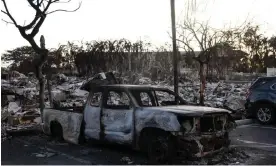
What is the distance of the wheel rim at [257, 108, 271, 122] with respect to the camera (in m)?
11.8

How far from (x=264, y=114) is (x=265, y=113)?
0.04 meters

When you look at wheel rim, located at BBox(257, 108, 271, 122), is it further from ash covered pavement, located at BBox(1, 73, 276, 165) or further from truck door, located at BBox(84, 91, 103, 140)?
truck door, located at BBox(84, 91, 103, 140)

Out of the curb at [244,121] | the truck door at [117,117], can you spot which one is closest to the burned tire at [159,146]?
the truck door at [117,117]

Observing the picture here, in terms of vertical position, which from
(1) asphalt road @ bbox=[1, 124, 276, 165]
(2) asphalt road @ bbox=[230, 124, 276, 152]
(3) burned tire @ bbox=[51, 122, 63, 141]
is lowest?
(2) asphalt road @ bbox=[230, 124, 276, 152]

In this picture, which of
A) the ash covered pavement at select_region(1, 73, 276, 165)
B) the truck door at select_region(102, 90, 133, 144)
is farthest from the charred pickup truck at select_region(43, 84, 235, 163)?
the ash covered pavement at select_region(1, 73, 276, 165)

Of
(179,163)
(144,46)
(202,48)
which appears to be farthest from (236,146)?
(144,46)

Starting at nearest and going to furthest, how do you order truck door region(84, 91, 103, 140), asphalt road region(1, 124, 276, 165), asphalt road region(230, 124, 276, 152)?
asphalt road region(1, 124, 276, 165), truck door region(84, 91, 103, 140), asphalt road region(230, 124, 276, 152)

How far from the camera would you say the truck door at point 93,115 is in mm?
7754

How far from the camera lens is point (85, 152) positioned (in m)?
7.62

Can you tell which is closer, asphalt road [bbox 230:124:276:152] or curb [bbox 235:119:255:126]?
asphalt road [bbox 230:124:276:152]

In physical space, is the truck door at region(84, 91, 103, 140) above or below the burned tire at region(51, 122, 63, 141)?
above

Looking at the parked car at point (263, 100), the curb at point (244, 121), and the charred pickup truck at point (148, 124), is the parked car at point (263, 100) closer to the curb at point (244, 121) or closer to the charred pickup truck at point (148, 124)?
the curb at point (244, 121)

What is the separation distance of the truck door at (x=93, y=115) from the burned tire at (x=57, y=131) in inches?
45.2

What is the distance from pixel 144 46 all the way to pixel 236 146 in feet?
63.5
